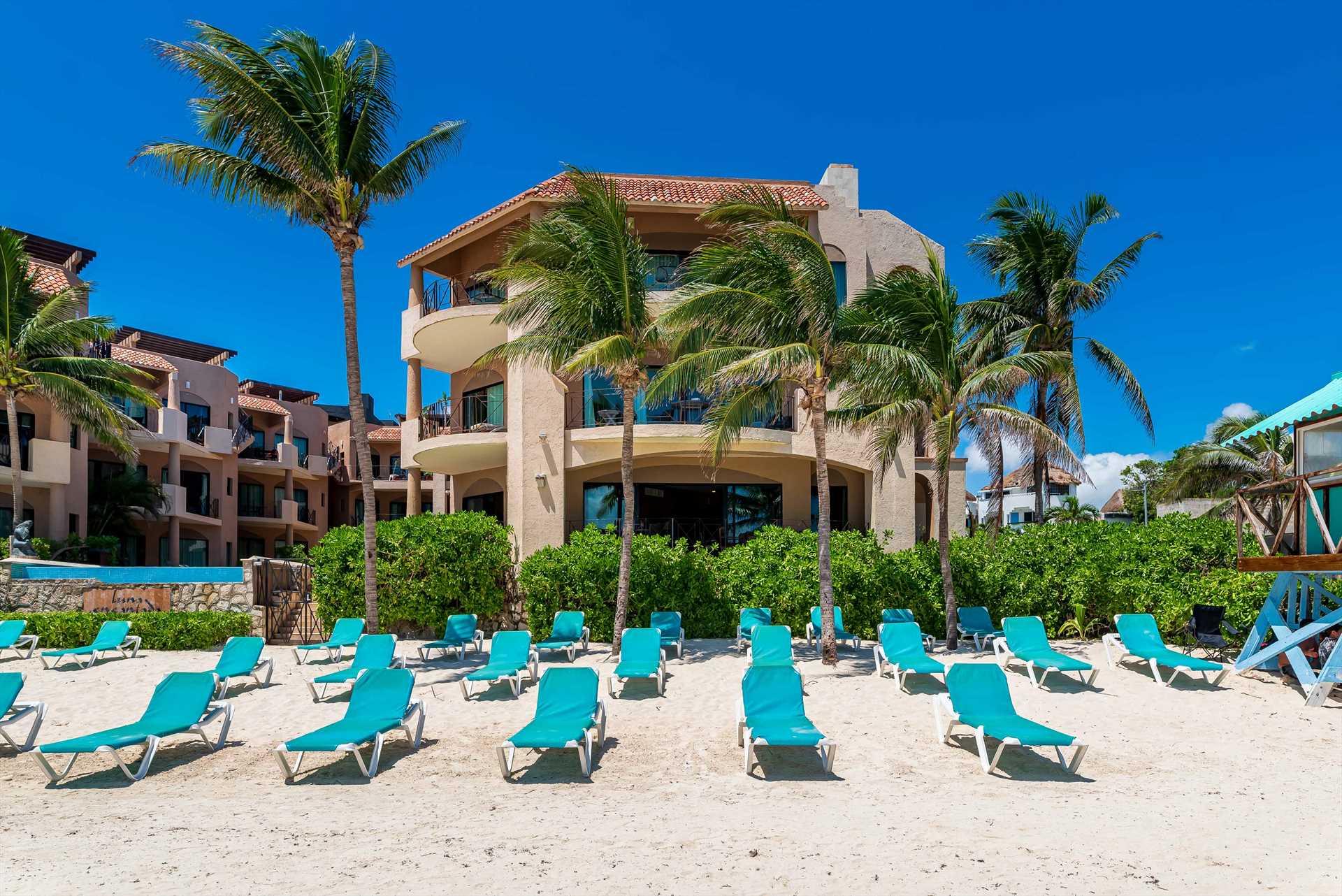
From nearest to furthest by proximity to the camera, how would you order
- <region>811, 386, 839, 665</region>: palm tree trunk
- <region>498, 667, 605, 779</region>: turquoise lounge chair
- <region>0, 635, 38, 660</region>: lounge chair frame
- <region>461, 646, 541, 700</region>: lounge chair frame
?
1. <region>498, 667, 605, 779</region>: turquoise lounge chair
2. <region>461, 646, 541, 700</region>: lounge chair frame
3. <region>811, 386, 839, 665</region>: palm tree trunk
4. <region>0, 635, 38, 660</region>: lounge chair frame

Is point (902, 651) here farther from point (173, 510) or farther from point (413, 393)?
point (173, 510)

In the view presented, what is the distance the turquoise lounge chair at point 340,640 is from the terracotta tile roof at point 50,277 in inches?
659

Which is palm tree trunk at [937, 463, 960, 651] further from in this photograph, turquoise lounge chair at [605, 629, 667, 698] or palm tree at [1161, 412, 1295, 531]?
palm tree at [1161, 412, 1295, 531]

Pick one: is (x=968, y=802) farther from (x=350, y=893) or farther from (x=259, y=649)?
(x=259, y=649)

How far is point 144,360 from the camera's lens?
3116 centimetres

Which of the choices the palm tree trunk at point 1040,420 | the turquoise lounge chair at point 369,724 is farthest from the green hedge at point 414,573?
the palm tree trunk at point 1040,420

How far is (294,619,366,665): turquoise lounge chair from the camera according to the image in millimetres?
13512

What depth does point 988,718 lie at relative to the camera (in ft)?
27.6

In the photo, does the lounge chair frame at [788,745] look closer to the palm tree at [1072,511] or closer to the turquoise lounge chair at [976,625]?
the turquoise lounge chair at [976,625]

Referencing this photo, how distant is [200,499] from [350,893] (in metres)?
32.9

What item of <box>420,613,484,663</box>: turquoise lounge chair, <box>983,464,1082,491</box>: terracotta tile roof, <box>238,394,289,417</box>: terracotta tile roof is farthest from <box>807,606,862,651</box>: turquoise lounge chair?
<box>983,464,1082,491</box>: terracotta tile roof

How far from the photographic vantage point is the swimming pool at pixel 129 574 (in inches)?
663

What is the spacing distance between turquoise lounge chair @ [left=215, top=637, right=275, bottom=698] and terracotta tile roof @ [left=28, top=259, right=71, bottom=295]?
17.3 meters

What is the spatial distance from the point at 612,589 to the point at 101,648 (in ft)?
28.1
